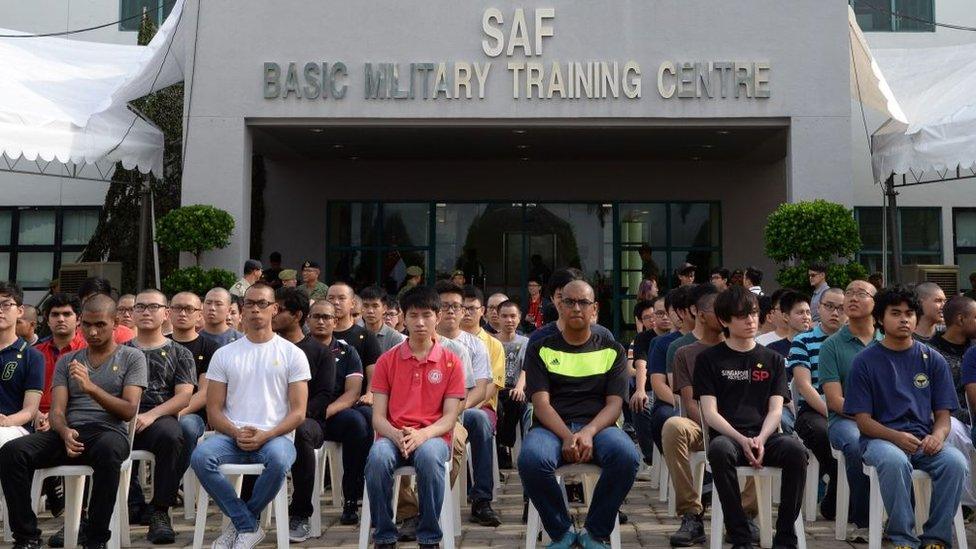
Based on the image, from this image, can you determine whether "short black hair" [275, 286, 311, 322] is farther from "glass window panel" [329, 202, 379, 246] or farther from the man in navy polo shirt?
"glass window panel" [329, 202, 379, 246]

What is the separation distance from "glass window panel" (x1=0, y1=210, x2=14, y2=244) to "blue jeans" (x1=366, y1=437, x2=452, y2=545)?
13872 millimetres

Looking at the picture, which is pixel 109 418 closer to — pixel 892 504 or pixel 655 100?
pixel 892 504

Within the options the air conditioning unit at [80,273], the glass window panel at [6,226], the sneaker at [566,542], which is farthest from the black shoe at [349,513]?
the glass window panel at [6,226]

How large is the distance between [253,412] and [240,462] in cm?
30

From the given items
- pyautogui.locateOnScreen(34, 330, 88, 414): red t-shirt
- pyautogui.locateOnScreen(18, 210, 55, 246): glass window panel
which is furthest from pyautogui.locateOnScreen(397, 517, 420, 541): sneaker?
pyautogui.locateOnScreen(18, 210, 55, 246): glass window panel

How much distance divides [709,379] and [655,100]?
27.4 ft

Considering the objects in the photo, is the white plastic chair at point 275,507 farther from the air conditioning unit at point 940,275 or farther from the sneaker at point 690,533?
the air conditioning unit at point 940,275

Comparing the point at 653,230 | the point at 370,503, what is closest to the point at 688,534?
the point at 370,503

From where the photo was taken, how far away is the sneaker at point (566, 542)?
554 centimetres

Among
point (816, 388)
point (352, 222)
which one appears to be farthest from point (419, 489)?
point (352, 222)

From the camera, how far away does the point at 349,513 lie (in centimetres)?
673

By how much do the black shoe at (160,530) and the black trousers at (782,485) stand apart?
3219mm

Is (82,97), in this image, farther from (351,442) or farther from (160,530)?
(160,530)

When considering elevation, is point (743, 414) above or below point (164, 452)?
above
